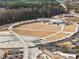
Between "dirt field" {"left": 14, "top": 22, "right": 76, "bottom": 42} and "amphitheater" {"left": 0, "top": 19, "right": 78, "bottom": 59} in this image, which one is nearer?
"amphitheater" {"left": 0, "top": 19, "right": 78, "bottom": 59}

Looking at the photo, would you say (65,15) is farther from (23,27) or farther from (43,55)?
(43,55)

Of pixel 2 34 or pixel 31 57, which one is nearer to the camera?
pixel 31 57

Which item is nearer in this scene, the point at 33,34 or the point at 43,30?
the point at 33,34

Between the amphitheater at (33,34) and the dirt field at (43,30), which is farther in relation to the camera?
the dirt field at (43,30)


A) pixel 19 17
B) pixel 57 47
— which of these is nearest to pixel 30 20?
pixel 19 17

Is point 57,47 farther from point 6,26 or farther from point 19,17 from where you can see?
point 19,17

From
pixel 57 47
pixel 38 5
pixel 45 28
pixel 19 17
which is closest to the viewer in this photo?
pixel 57 47

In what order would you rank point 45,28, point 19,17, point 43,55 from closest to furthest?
point 43,55 < point 45,28 < point 19,17
